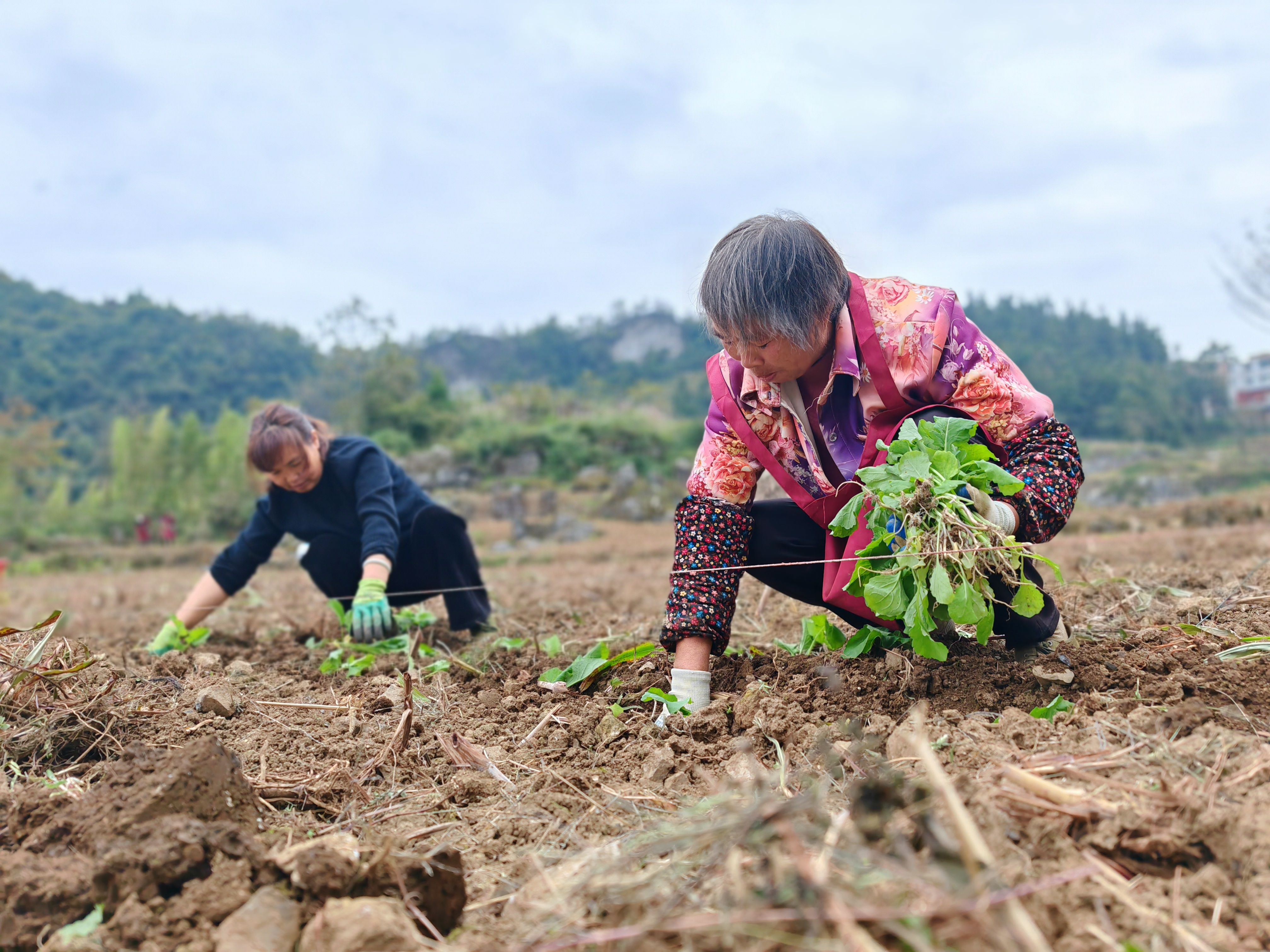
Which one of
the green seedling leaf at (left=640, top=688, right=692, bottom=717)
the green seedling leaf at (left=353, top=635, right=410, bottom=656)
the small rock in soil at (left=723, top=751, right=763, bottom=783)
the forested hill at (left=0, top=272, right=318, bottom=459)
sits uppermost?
the forested hill at (left=0, top=272, right=318, bottom=459)

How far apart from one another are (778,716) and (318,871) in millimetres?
962

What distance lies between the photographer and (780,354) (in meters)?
1.90

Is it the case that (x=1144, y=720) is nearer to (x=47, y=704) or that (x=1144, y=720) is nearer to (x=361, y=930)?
(x=361, y=930)

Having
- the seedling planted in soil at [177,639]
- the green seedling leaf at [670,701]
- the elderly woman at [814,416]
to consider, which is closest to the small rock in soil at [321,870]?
the green seedling leaf at [670,701]

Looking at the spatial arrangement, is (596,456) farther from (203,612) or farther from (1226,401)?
(1226,401)

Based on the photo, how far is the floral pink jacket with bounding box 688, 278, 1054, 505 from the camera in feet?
6.39

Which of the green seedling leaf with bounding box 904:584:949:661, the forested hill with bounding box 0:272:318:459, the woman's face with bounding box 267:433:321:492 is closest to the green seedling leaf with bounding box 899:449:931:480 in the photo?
the green seedling leaf with bounding box 904:584:949:661

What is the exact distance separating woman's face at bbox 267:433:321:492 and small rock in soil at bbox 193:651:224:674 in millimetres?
724

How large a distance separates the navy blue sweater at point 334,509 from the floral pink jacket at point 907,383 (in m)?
1.75

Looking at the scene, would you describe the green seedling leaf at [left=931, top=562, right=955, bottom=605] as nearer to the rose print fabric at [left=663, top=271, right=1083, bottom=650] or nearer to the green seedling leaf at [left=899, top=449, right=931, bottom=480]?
the green seedling leaf at [left=899, top=449, right=931, bottom=480]

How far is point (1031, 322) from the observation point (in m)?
47.9

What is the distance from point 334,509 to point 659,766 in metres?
2.36

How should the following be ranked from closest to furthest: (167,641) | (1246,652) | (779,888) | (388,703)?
1. (779,888)
2. (1246,652)
3. (388,703)
4. (167,641)

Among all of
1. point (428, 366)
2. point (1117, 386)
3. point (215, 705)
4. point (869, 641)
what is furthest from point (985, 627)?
point (428, 366)
